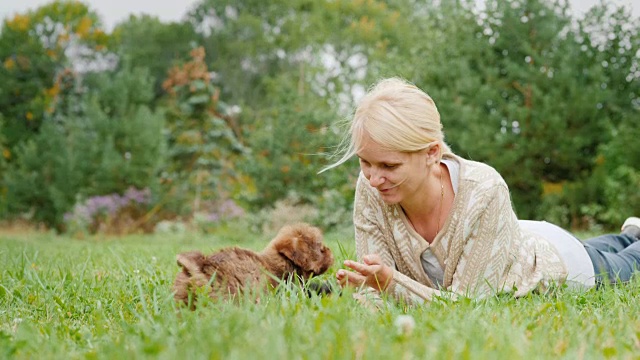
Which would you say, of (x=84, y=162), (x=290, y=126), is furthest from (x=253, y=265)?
(x=84, y=162)

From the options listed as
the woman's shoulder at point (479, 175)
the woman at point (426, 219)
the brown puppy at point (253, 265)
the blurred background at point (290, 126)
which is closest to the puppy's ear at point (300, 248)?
the brown puppy at point (253, 265)

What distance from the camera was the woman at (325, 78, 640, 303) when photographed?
3318mm

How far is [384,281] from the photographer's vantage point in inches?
131

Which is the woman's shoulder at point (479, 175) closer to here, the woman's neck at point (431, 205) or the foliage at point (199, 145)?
the woman's neck at point (431, 205)

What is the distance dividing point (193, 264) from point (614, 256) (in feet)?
9.69

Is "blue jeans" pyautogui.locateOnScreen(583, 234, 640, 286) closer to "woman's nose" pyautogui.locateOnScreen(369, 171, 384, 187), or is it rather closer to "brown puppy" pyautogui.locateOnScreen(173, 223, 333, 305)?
"woman's nose" pyautogui.locateOnScreen(369, 171, 384, 187)

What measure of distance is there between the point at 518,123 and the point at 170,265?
10.4 metres

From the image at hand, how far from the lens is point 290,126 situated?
1455 centimetres

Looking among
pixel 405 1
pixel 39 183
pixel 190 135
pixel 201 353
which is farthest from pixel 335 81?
pixel 201 353

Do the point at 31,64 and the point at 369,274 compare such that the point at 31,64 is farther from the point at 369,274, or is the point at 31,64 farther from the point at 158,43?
the point at 369,274

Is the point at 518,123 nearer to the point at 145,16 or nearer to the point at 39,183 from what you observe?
the point at 39,183

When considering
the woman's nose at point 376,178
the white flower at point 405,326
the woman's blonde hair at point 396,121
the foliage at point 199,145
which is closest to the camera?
the white flower at point 405,326

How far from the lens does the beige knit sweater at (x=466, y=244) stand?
3500 mm

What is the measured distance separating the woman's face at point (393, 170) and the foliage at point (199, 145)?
13915 mm
